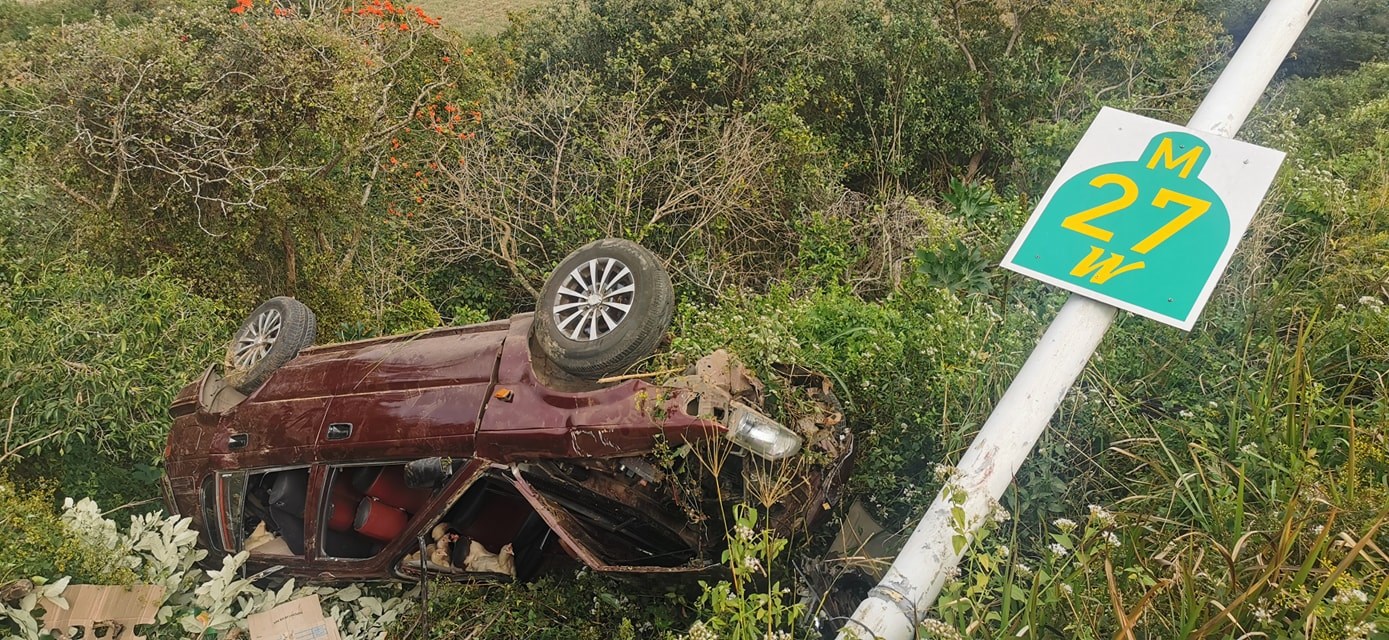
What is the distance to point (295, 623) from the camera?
14.0 feet

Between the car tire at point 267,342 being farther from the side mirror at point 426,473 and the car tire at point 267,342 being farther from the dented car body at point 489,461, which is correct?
the side mirror at point 426,473

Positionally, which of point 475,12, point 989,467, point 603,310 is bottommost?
point 475,12

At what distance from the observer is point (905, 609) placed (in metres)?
2.13

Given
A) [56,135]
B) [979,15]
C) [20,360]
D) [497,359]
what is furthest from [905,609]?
[979,15]

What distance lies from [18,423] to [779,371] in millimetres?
5803

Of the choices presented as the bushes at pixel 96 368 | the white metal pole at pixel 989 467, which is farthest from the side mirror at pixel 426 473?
the bushes at pixel 96 368

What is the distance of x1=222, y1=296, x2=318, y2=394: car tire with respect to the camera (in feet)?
17.1

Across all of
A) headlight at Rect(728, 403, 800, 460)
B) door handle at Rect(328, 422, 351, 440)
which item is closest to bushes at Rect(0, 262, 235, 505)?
door handle at Rect(328, 422, 351, 440)

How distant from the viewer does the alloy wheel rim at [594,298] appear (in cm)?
411

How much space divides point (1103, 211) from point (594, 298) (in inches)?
98.9

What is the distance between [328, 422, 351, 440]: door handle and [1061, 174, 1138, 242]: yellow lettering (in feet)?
11.5

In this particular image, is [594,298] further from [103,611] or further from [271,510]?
[103,611]

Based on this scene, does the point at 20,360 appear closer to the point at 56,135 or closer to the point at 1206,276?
the point at 56,135

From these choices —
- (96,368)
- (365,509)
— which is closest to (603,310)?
(365,509)
